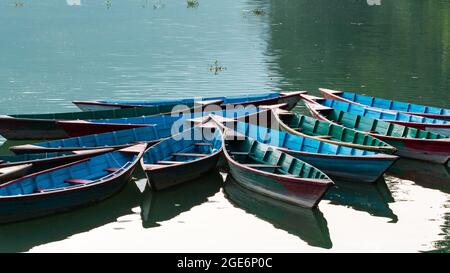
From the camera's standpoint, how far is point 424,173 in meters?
23.2

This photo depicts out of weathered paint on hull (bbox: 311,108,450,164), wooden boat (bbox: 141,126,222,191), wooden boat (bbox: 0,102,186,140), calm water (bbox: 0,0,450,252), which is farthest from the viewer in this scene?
wooden boat (bbox: 0,102,186,140)

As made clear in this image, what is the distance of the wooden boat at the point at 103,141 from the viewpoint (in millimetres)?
21406

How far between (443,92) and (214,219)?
74.3ft

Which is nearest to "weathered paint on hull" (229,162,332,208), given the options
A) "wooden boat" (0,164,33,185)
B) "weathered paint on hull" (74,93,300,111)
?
"wooden boat" (0,164,33,185)

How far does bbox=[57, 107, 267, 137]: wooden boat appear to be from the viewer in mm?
24547

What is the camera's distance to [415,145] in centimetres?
2322

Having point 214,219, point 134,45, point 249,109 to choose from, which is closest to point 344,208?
point 214,219

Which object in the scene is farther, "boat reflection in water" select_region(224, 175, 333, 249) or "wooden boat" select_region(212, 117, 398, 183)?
"wooden boat" select_region(212, 117, 398, 183)

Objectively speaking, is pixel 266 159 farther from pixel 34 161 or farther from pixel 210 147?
pixel 34 161

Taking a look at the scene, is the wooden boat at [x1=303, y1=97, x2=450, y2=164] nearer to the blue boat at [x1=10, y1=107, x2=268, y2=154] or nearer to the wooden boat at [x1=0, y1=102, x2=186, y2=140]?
the blue boat at [x1=10, y1=107, x2=268, y2=154]

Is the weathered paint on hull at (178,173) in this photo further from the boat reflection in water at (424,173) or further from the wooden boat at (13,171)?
the boat reflection in water at (424,173)

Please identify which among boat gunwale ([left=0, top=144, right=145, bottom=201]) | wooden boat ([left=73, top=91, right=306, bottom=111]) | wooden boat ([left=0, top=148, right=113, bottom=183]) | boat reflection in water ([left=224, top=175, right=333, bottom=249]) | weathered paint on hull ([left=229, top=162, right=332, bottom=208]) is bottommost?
boat reflection in water ([left=224, top=175, right=333, bottom=249])
